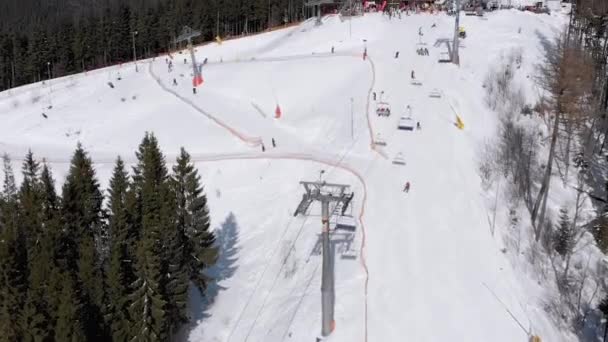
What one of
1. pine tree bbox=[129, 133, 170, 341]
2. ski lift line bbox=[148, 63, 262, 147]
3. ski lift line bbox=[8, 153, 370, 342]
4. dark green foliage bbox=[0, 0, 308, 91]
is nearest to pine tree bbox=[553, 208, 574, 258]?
ski lift line bbox=[8, 153, 370, 342]

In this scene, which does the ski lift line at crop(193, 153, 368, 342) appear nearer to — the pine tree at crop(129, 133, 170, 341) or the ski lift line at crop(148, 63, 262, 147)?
the ski lift line at crop(148, 63, 262, 147)

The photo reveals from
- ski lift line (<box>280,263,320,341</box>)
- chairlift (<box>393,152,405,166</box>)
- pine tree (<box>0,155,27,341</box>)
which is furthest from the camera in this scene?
chairlift (<box>393,152,405,166</box>)

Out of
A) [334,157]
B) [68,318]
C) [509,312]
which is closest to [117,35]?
[334,157]

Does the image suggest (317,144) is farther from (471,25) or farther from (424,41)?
(471,25)

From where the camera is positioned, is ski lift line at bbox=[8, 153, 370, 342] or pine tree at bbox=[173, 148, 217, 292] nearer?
pine tree at bbox=[173, 148, 217, 292]

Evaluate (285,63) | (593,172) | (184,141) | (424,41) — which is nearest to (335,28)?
(424,41)

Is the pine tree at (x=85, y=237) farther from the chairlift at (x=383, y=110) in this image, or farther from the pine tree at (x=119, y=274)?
the chairlift at (x=383, y=110)

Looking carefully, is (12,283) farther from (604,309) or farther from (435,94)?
(435,94)

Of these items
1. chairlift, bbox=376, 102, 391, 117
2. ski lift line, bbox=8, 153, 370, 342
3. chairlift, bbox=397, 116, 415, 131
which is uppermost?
chairlift, bbox=376, 102, 391, 117
